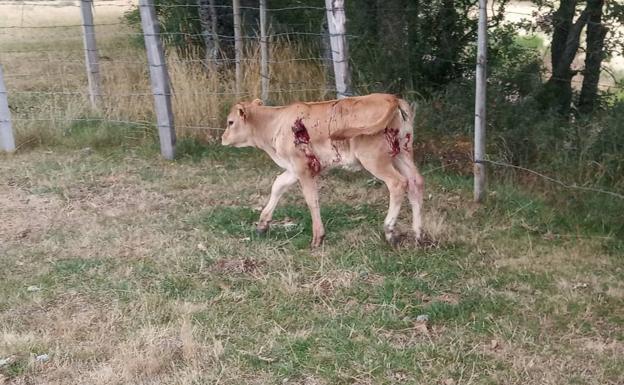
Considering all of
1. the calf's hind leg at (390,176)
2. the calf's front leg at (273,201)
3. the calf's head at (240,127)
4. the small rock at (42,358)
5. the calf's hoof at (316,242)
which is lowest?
the small rock at (42,358)

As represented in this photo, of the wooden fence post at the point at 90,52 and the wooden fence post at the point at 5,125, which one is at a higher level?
the wooden fence post at the point at 90,52

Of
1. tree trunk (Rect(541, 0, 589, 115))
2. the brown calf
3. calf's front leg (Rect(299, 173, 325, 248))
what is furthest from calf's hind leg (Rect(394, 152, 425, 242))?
tree trunk (Rect(541, 0, 589, 115))

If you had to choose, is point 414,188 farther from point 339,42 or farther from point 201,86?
point 201,86

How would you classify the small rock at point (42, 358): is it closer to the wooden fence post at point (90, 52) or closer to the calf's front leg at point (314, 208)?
the calf's front leg at point (314, 208)

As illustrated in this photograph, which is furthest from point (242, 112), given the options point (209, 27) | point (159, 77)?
point (209, 27)

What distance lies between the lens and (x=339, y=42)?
723cm

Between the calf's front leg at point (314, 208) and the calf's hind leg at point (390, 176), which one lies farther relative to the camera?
the calf's front leg at point (314, 208)

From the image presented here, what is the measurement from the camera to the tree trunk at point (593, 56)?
24.1 feet

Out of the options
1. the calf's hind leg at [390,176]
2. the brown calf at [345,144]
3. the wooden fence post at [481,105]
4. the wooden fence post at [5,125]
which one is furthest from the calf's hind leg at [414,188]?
the wooden fence post at [5,125]

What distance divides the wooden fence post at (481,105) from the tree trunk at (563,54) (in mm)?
1489

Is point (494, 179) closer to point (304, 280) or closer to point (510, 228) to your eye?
point (510, 228)

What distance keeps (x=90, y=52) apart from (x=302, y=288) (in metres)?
6.61

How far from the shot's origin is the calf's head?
621 cm

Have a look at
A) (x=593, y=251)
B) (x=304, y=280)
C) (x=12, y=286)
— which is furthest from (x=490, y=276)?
(x=12, y=286)
